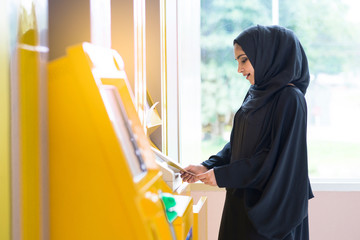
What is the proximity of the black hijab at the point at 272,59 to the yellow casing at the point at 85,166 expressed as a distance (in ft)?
3.57

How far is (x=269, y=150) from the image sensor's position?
5.98 feet

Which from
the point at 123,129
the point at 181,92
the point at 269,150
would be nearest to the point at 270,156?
the point at 269,150

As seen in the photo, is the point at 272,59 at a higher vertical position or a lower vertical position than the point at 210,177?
higher

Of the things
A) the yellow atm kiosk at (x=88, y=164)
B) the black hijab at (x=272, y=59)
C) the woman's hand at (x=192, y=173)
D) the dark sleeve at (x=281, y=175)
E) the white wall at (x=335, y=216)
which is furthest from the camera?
the white wall at (x=335, y=216)

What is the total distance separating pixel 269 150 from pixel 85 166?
105cm

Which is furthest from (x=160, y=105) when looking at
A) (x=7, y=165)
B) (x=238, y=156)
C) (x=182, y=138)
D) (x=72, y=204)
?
(x=7, y=165)

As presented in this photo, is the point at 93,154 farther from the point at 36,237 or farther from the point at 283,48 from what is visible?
the point at 283,48

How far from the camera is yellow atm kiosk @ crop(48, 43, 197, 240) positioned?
0.94m

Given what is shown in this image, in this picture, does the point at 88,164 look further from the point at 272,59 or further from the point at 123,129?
the point at 272,59

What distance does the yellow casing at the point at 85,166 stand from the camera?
938 mm

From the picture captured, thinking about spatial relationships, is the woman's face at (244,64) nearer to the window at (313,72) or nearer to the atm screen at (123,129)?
the atm screen at (123,129)

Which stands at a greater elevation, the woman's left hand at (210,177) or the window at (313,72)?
the window at (313,72)

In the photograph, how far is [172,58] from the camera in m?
3.44

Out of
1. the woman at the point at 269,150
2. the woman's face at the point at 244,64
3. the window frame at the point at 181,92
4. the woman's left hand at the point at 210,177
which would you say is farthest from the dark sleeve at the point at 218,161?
the window frame at the point at 181,92
